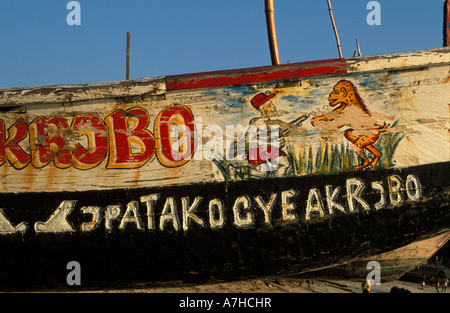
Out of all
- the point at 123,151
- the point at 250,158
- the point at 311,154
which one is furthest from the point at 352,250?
the point at 123,151

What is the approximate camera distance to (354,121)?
441cm

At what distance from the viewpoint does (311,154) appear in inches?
176

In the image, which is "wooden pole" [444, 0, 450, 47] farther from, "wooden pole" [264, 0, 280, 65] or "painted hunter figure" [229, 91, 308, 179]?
"wooden pole" [264, 0, 280, 65]

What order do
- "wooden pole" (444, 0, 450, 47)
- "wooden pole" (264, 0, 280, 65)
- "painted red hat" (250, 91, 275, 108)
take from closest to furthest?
"painted red hat" (250, 91, 275, 108)
"wooden pole" (444, 0, 450, 47)
"wooden pole" (264, 0, 280, 65)

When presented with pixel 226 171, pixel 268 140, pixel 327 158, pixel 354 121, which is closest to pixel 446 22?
pixel 354 121

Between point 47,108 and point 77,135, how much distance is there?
1.49 ft

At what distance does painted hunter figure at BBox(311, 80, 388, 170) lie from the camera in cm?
440

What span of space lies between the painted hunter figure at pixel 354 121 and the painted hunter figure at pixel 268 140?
342mm

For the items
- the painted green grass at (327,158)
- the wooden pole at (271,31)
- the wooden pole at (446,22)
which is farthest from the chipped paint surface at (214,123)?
the wooden pole at (271,31)

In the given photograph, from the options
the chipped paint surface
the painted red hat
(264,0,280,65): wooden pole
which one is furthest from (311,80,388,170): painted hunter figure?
(264,0,280,65): wooden pole

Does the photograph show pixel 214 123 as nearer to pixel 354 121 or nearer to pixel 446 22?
pixel 354 121

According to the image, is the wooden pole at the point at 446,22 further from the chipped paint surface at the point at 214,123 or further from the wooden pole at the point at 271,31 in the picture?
the wooden pole at the point at 271,31

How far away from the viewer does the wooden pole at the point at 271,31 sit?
25.2 ft

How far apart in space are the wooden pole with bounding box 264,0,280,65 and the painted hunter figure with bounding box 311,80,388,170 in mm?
3753
